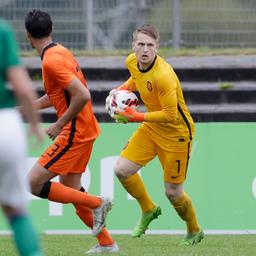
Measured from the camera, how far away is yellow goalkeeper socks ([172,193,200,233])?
10.2m

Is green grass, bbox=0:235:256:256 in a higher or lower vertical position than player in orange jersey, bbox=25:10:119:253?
lower

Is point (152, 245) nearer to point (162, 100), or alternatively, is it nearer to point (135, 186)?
point (135, 186)

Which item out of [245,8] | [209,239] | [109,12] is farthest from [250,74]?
[209,239]

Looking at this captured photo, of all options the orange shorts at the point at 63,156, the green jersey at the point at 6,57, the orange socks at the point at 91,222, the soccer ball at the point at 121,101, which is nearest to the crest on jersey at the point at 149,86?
the soccer ball at the point at 121,101

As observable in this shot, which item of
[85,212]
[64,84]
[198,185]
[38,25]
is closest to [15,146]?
[64,84]

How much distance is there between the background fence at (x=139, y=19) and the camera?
54.6ft

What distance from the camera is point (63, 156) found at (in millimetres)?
8844

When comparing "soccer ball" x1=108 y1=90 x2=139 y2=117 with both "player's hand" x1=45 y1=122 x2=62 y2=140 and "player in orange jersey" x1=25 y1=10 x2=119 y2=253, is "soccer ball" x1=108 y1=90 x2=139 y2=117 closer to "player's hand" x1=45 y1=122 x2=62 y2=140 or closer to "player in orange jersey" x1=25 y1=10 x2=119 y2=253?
"player in orange jersey" x1=25 y1=10 x2=119 y2=253

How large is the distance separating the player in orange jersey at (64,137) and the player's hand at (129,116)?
28.3 inches

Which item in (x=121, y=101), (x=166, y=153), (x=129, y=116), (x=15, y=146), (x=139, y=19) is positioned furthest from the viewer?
(x=139, y=19)

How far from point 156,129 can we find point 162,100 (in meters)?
0.56

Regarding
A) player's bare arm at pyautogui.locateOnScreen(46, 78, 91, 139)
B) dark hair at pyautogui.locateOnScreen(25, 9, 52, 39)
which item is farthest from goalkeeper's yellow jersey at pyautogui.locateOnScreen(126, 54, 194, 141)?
dark hair at pyautogui.locateOnScreen(25, 9, 52, 39)

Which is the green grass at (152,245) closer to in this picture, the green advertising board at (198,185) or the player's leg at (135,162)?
the player's leg at (135,162)

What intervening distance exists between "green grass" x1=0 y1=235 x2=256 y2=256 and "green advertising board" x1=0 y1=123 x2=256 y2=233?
0.69 metres
